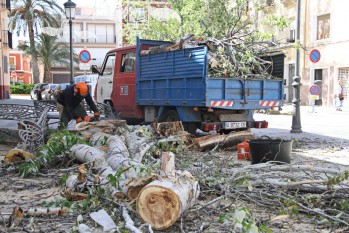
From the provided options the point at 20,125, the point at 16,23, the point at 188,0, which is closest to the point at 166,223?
the point at 20,125

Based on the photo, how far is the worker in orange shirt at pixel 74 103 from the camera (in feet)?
29.7

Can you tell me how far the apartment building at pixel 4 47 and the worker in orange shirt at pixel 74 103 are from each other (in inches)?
1103

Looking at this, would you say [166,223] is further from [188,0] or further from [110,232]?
[188,0]

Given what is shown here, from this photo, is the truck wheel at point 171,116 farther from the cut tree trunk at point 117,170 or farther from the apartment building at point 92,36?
the apartment building at point 92,36

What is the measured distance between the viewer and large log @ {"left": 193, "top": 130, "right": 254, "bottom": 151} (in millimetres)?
8750

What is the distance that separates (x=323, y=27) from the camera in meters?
28.0

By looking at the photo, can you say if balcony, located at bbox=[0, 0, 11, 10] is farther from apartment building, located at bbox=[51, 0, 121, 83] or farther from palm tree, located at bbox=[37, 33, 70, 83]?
apartment building, located at bbox=[51, 0, 121, 83]

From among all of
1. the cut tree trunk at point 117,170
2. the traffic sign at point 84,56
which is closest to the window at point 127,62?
the cut tree trunk at point 117,170

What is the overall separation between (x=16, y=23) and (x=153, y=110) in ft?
108

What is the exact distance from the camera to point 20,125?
8547 millimetres

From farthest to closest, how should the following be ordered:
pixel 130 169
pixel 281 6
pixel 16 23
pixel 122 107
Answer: pixel 16 23
pixel 281 6
pixel 122 107
pixel 130 169

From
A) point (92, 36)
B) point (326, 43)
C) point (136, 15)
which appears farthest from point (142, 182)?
point (92, 36)

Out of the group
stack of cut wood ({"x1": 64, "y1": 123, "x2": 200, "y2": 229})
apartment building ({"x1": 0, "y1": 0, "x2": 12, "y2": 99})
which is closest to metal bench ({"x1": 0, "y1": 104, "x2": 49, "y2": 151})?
stack of cut wood ({"x1": 64, "y1": 123, "x2": 200, "y2": 229})

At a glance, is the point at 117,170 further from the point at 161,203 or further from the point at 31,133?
the point at 31,133
